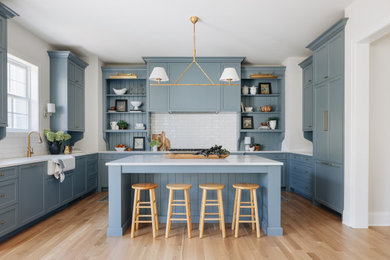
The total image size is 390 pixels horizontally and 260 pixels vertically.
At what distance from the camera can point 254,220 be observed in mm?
3447

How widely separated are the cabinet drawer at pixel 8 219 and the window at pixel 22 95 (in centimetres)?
145

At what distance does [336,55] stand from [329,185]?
6.53 ft

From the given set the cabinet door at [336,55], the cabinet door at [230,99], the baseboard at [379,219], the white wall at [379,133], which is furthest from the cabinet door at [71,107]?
the baseboard at [379,219]

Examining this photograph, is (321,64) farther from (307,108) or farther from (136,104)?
(136,104)

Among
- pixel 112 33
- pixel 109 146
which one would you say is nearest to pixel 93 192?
pixel 109 146

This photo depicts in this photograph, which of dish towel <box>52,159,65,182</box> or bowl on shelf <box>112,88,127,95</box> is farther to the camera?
bowl on shelf <box>112,88,127,95</box>

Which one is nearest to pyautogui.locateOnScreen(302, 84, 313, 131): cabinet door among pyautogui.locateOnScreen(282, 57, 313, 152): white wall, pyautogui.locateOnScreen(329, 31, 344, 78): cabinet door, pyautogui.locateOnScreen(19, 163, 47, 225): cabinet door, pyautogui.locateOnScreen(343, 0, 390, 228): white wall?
pyautogui.locateOnScreen(282, 57, 313, 152): white wall

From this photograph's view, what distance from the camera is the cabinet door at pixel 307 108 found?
5.39m

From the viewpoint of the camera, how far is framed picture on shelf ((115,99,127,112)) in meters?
6.31

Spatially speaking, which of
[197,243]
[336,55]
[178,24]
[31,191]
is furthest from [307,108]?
[31,191]

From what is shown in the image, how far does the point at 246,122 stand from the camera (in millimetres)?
6328

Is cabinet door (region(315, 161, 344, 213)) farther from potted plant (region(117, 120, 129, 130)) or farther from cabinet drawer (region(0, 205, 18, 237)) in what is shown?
cabinet drawer (region(0, 205, 18, 237))

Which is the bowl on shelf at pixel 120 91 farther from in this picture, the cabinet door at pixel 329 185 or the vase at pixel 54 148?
the cabinet door at pixel 329 185

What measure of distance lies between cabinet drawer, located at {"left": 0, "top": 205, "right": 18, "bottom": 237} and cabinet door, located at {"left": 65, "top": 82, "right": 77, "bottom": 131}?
2.16 meters
